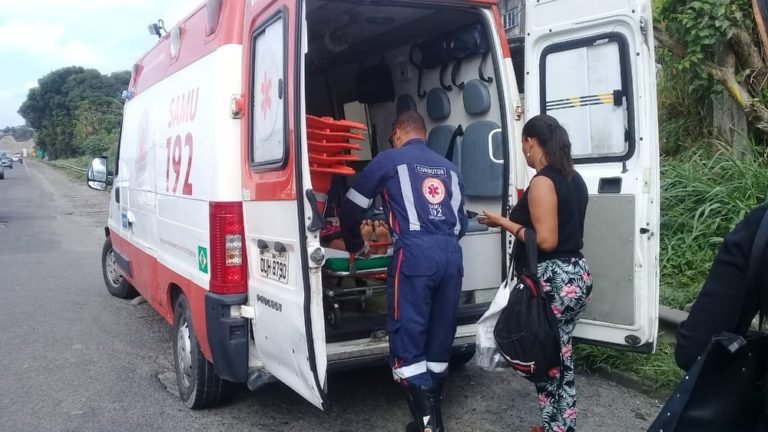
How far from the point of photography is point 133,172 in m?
5.63

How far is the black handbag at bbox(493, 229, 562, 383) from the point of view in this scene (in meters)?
3.17

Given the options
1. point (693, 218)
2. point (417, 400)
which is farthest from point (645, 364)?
point (417, 400)

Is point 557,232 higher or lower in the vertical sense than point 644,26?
lower

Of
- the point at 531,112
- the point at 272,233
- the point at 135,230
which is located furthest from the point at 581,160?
the point at 135,230

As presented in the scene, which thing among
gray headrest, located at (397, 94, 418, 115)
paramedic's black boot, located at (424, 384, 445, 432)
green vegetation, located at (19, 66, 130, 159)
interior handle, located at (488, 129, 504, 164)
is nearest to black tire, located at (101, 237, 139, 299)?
gray headrest, located at (397, 94, 418, 115)

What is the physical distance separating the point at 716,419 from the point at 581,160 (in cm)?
234

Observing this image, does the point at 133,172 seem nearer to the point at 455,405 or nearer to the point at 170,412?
the point at 170,412

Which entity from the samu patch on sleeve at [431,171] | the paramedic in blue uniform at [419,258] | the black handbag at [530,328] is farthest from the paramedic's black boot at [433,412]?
the samu patch on sleeve at [431,171]

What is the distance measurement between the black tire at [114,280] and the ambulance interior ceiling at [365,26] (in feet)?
10.1

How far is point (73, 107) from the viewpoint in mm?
54906

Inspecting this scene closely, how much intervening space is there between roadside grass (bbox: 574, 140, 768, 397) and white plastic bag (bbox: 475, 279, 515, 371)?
1.58 meters

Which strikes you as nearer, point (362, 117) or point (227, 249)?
point (227, 249)

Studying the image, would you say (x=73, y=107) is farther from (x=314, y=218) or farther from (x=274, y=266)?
(x=314, y=218)

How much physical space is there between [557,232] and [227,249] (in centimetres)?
170
